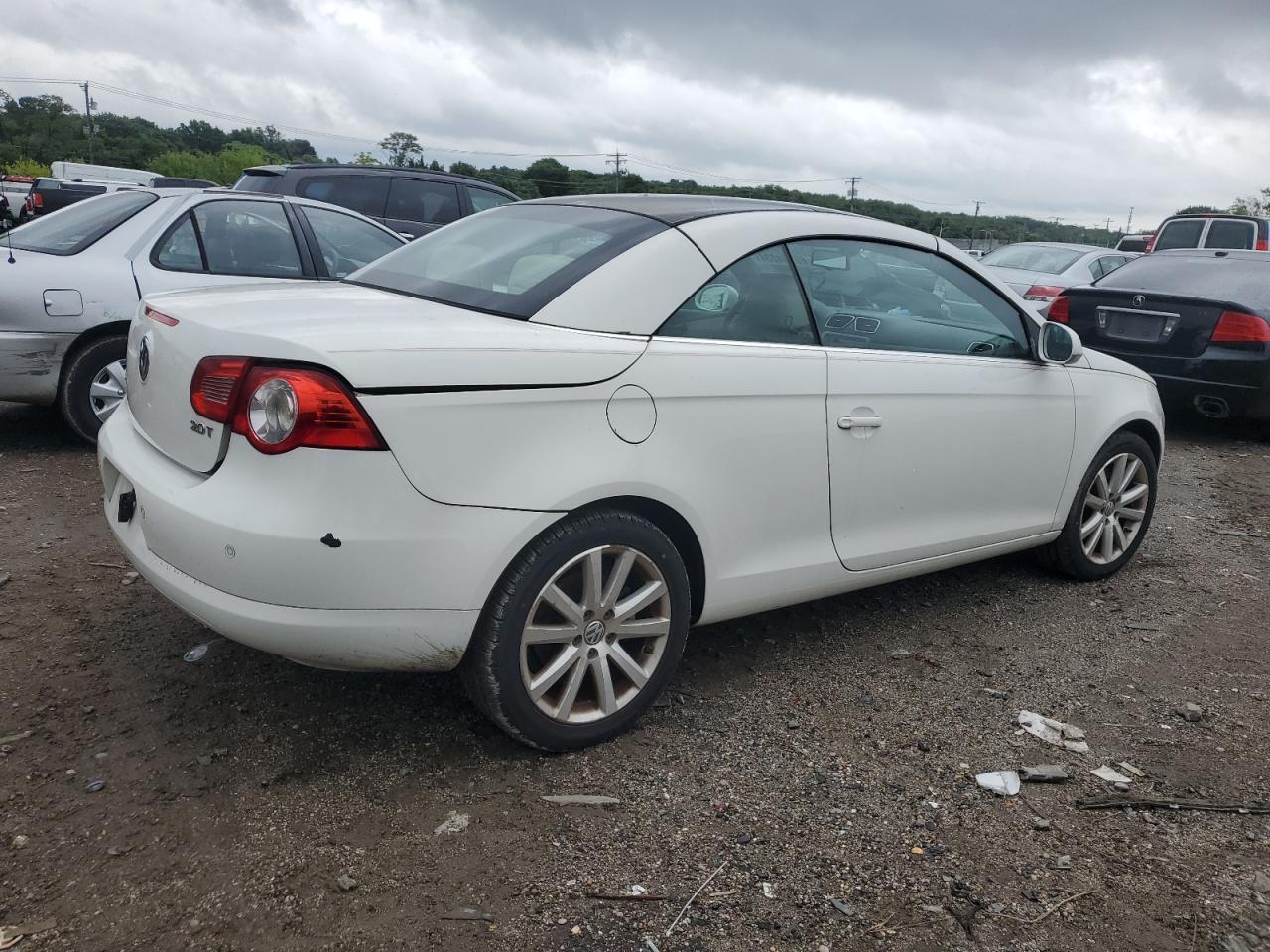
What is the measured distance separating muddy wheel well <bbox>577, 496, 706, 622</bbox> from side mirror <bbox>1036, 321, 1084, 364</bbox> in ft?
6.32

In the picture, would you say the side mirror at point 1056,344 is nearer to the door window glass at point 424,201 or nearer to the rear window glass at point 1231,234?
the door window glass at point 424,201

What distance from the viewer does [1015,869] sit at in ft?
8.57

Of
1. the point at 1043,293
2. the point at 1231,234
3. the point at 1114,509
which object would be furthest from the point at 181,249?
the point at 1231,234

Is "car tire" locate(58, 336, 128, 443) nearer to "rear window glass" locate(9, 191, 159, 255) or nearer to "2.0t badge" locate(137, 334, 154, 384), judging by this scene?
"rear window glass" locate(9, 191, 159, 255)

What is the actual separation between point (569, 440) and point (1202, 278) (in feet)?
24.3

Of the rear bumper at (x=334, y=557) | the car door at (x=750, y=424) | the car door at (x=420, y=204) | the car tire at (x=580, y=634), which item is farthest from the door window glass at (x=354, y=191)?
the car tire at (x=580, y=634)

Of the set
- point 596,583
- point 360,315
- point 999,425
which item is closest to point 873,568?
point 999,425

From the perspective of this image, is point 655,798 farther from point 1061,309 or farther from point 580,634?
point 1061,309

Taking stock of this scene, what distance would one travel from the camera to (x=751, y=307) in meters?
3.31

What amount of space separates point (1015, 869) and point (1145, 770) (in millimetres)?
817

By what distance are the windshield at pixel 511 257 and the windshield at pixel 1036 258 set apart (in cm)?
997

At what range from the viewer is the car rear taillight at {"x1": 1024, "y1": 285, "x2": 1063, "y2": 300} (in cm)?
1113

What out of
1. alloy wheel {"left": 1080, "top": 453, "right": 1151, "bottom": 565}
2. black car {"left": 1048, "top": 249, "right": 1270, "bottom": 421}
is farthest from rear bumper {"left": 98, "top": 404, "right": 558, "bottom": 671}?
black car {"left": 1048, "top": 249, "right": 1270, "bottom": 421}

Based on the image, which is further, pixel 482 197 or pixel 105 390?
pixel 482 197
